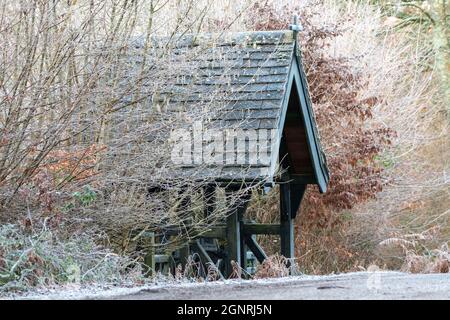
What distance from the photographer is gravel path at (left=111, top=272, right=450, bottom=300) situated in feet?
16.3

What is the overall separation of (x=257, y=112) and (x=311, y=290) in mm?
5296

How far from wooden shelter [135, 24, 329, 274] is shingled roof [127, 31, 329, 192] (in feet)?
0.04

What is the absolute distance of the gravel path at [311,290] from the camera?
4.96 meters

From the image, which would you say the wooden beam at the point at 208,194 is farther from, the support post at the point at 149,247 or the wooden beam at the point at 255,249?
the wooden beam at the point at 255,249

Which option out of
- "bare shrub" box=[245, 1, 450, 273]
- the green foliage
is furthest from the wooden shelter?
"bare shrub" box=[245, 1, 450, 273]

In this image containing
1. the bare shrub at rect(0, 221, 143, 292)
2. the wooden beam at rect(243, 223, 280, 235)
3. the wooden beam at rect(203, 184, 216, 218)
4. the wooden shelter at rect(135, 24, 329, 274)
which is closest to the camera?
the bare shrub at rect(0, 221, 143, 292)

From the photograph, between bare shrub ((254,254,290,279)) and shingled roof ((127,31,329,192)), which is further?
shingled roof ((127,31,329,192))

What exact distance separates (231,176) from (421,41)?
1576cm

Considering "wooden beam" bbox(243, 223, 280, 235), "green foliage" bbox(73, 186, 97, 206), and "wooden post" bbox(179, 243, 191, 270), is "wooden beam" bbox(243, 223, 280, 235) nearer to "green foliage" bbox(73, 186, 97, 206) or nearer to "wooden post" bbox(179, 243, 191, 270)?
"wooden post" bbox(179, 243, 191, 270)

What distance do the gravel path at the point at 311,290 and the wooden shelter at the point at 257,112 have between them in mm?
3755

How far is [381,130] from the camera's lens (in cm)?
1603

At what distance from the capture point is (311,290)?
17.6 ft

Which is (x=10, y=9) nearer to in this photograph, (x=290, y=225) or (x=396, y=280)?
(x=396, y=280)

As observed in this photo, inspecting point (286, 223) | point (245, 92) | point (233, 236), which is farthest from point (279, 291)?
point (286, 223)
